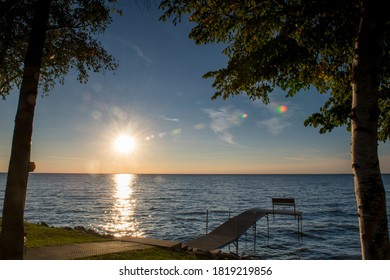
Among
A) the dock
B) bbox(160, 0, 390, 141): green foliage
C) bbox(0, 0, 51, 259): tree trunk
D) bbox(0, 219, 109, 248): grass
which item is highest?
bbox(160, 0, 390, 141): green foliage

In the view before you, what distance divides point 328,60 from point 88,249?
11.0m

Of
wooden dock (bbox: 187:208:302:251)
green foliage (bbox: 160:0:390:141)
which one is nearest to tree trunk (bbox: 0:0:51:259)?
green foliage (bbox: 160:0:390:141)

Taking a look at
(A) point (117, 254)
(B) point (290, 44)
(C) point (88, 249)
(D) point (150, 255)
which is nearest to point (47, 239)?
(C) point (88, 249)

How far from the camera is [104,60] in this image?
13992 mm

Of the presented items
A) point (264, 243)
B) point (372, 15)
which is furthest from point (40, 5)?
point (264, 243)

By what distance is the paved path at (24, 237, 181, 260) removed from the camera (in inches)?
443

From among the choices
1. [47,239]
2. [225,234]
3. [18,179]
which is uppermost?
[18,179]

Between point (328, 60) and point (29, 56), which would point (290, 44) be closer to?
point (328, 60)

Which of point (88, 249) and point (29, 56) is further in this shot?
point (88, 249)

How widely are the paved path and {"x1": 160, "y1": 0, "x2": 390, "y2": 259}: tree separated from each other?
24.8ft

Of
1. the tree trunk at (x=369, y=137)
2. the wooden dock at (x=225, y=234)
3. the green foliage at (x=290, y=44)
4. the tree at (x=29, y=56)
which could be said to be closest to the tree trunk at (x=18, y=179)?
the tree at (x=29, y=56)

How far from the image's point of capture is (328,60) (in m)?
9.08

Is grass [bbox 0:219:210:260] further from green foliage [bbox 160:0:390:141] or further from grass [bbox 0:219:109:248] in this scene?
green foliage [bbox 160:0:390:141]

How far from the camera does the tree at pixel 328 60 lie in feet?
18.8
